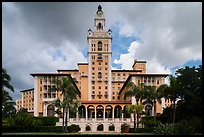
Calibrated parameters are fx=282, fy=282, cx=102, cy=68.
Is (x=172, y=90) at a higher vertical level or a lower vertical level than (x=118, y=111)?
higher

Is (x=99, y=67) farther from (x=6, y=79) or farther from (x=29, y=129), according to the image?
(x=6, y=79)

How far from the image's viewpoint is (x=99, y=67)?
10788cm

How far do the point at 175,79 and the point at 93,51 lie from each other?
2266 inches

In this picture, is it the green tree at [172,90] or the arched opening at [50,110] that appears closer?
the green tree at [172,90]

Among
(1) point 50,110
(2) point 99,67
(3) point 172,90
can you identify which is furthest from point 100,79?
(3) point 172,90

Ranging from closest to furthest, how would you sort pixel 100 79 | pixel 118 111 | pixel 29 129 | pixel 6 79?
pixel 6 79 → pixel 29 129 → pixel 118 111 → pixel 100 79

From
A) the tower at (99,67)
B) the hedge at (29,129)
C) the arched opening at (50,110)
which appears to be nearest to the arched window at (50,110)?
the arched opening at (50,110)

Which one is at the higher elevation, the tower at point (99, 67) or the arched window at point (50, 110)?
the tower at point (99, 67)

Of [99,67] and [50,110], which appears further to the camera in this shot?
[99,67]

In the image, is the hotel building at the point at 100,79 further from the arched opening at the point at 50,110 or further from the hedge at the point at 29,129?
the hedge at the point at 29,129

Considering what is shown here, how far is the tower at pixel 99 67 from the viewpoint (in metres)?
108

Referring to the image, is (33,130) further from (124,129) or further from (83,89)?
(83,89)

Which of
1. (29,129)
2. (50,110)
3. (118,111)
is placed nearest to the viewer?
(29,129)

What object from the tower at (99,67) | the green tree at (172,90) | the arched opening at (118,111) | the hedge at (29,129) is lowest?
the hedge at (29,129)
